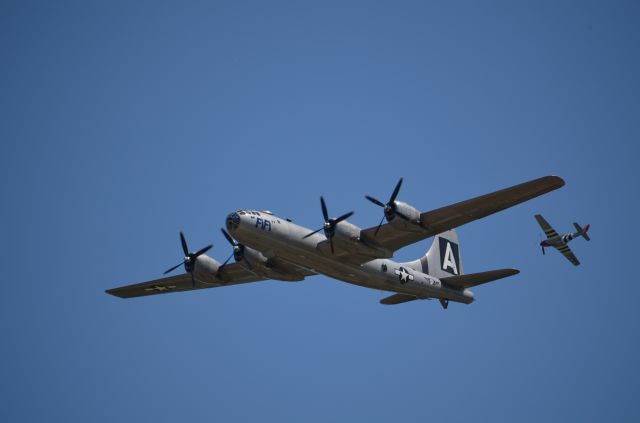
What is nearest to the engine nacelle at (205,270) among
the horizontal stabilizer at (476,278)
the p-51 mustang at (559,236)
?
the horizontal stabilizer at (476,278)

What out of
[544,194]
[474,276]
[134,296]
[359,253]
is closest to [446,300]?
[474,276]

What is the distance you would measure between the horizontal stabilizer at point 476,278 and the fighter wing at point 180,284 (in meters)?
10.8

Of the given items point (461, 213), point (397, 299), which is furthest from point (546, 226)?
point (461, 213)

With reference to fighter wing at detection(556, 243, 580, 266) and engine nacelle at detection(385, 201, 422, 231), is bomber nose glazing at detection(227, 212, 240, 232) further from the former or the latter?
fighter wing at detection(556, 243, 580, 266)

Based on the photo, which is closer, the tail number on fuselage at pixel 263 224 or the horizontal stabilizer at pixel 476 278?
the tail number on fuselage at pixel 263 224

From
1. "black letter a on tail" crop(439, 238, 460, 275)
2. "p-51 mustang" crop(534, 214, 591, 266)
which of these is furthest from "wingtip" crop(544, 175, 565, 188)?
"p-51 mustang" crop(534, 214, 591, 266)

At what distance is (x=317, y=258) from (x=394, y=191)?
5.14 metres

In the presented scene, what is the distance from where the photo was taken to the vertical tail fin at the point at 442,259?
3831 cm

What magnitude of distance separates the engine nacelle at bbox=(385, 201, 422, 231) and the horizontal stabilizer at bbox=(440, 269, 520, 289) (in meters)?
5.81

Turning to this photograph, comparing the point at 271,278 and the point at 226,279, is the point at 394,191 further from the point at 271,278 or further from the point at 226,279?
the point at 226,279

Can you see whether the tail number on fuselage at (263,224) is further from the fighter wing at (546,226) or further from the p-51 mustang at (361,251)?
the fighter wing at (546,226)

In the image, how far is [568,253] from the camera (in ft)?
181

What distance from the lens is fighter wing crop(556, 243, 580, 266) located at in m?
55.1

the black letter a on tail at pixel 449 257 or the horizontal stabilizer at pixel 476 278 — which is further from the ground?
the black letter a on tail at pixel 449 257
